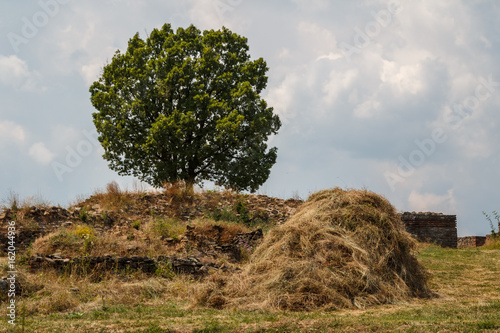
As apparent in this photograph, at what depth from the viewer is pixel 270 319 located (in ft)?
23.6

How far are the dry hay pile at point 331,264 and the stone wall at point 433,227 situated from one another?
13108 mm

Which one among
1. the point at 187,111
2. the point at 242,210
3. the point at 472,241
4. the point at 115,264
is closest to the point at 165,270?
the point at 115,264

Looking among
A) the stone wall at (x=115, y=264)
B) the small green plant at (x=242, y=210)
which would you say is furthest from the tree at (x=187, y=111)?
the stone wall at (x=115, y=264)

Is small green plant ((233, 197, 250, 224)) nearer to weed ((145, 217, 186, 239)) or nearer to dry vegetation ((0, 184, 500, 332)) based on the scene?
weed ((145, 217, 186, 239))

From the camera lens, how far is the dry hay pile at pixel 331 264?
887 cm

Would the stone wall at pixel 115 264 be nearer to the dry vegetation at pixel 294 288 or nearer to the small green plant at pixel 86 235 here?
the dry vegetation at pixel 294 288

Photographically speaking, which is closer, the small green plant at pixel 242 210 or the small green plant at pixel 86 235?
the small green plant at pixel 86 235

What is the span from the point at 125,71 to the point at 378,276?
1884cm

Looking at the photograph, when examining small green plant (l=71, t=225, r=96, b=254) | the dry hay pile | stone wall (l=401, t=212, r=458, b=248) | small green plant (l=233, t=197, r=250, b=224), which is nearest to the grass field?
the dry hay pile

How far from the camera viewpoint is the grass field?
20.6ft

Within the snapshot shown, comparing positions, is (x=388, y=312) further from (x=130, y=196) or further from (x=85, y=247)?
(x=130, y=196)

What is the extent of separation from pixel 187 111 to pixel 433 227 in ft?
46.9

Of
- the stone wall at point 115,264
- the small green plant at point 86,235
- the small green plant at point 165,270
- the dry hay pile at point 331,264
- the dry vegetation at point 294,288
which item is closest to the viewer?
the dry vegetation at point 294,288

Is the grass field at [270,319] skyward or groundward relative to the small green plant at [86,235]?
groundward
